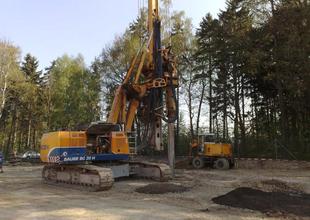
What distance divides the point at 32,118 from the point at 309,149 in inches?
1421

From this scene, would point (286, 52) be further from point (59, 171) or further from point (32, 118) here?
point (32, 118)

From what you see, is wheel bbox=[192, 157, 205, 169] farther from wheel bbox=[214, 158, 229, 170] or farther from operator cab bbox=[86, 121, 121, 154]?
operator cab bbox=[86, 121, 121, 154]

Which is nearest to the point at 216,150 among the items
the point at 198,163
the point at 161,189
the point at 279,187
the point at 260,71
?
the point at 198,163

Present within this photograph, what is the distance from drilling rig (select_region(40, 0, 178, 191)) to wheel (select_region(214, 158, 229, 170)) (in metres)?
9.69

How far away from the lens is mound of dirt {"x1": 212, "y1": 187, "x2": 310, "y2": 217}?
11328mm

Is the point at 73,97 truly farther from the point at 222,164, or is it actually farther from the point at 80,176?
the point at 80,176

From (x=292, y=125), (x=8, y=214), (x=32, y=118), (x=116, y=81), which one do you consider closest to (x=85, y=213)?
(x=8, y=214)

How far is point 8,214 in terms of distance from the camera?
37.4ft

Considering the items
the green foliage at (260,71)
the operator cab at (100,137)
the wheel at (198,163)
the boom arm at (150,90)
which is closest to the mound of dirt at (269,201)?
the boom arm at (150,90)

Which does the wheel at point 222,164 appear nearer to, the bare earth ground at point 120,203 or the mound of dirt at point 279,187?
the mound of dirt at point 279,187

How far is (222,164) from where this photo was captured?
2877cm

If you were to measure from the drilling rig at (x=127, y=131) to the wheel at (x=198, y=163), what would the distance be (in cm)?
1039

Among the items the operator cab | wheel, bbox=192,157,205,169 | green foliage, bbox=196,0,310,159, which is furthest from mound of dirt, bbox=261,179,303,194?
green foliage, bbox=196,0,310,159

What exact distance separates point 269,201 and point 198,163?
1729 centimetres
